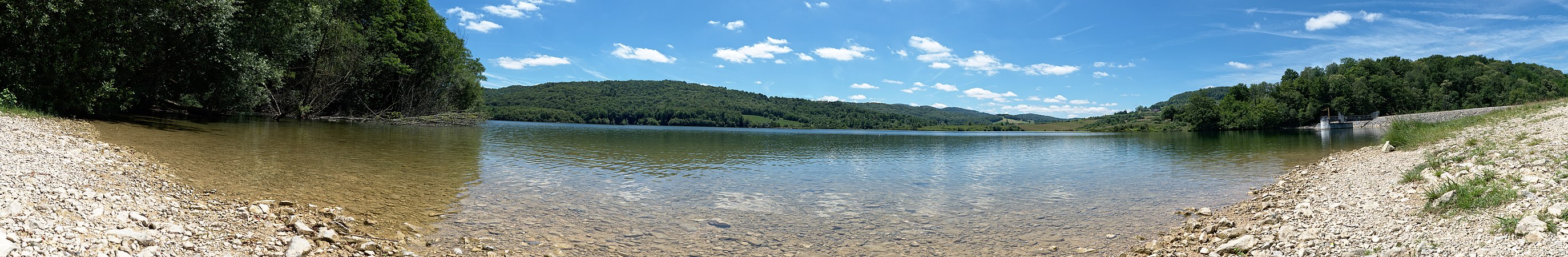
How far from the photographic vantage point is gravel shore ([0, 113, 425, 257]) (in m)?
5.20

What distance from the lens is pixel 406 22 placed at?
49406 millimetres

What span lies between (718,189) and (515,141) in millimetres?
21972

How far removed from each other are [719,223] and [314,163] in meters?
11.6

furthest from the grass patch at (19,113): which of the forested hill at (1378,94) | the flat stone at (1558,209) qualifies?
Answer: the forested hill at (1378,94)

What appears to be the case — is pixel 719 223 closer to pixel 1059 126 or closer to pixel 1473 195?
pixel 1473 195

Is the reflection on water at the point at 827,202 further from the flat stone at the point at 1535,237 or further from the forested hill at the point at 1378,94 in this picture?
the forested hill at the point at 1378,94

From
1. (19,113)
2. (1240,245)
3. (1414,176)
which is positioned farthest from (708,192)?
(19,113)

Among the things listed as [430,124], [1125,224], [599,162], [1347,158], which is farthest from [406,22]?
[1347,158]

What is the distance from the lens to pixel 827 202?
39.9ft

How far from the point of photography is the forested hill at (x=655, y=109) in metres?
142

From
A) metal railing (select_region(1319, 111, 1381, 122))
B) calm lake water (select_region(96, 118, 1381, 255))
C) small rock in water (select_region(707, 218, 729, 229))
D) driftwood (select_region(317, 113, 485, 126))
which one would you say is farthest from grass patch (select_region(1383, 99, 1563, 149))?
metal railing (select_region(1319, 111, 1381, 122))

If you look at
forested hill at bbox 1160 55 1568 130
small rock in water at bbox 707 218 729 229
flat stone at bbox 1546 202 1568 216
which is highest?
forested hill at bbox 1160 55 1568 130

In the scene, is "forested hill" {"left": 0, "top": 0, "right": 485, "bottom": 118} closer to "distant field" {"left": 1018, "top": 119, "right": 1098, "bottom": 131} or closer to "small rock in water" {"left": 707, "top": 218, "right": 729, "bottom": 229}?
"small rock in water" {"left": 707, "top": 218, "right": 729, "bottom": 229}

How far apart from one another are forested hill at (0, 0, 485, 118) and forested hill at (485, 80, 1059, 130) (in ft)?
316
